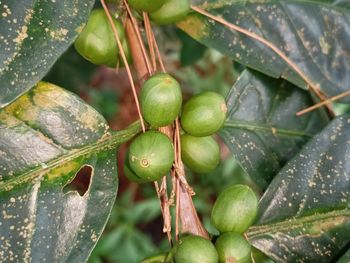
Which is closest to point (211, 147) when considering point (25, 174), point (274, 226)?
point (274, 226)

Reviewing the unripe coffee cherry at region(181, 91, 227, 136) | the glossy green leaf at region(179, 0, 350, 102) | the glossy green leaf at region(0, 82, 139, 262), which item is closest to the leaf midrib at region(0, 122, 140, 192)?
the glossy green leaf at region(0, 82, 139, 262)

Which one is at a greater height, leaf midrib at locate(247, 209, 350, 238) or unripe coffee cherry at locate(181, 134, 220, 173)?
unripe coffee cherry at locate(181, 134, 220, 173)

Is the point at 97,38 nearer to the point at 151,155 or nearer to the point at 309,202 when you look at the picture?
the point at 151,155

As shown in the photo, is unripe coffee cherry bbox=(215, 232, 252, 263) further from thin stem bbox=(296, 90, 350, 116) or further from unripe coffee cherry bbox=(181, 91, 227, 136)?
thin stem bbox=(296, 90, 350, 116)

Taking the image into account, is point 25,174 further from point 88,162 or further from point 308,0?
point 308,0

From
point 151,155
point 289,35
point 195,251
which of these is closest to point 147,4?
point 151,155
